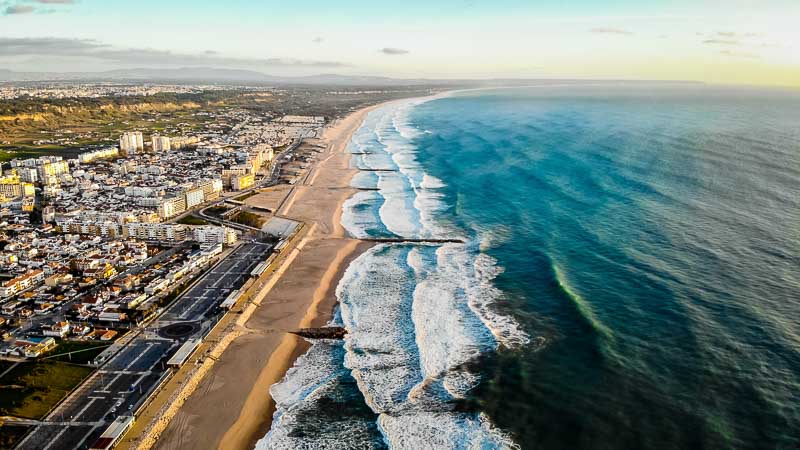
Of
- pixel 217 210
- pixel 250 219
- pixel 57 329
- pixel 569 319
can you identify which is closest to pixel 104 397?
pixel 57 329

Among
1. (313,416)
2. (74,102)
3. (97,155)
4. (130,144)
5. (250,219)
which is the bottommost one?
(313,416)

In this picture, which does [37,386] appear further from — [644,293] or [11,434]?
[644,293]

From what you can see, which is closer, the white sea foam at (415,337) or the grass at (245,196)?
the white sea foam at (415,337)

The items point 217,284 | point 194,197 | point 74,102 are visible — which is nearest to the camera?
point 217,284

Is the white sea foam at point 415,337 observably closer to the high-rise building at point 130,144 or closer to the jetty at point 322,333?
the jetty at point 322,333

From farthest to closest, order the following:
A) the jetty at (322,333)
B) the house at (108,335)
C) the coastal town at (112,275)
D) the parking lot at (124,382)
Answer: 1. the jetty at (322,333)
2. the house at (108,335)
3. the coastal town at (112,275)
4. the parking lot at (124,382)

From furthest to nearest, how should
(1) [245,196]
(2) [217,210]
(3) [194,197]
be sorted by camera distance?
(1) [245,196], (3) [194,197], (2) [217,210]

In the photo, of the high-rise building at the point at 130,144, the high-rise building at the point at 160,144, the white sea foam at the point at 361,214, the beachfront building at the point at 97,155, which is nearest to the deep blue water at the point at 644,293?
the white sea foam at the point at 361,214

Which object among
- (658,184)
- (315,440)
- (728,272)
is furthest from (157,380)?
(658,184)

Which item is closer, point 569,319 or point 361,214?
point 569,319
